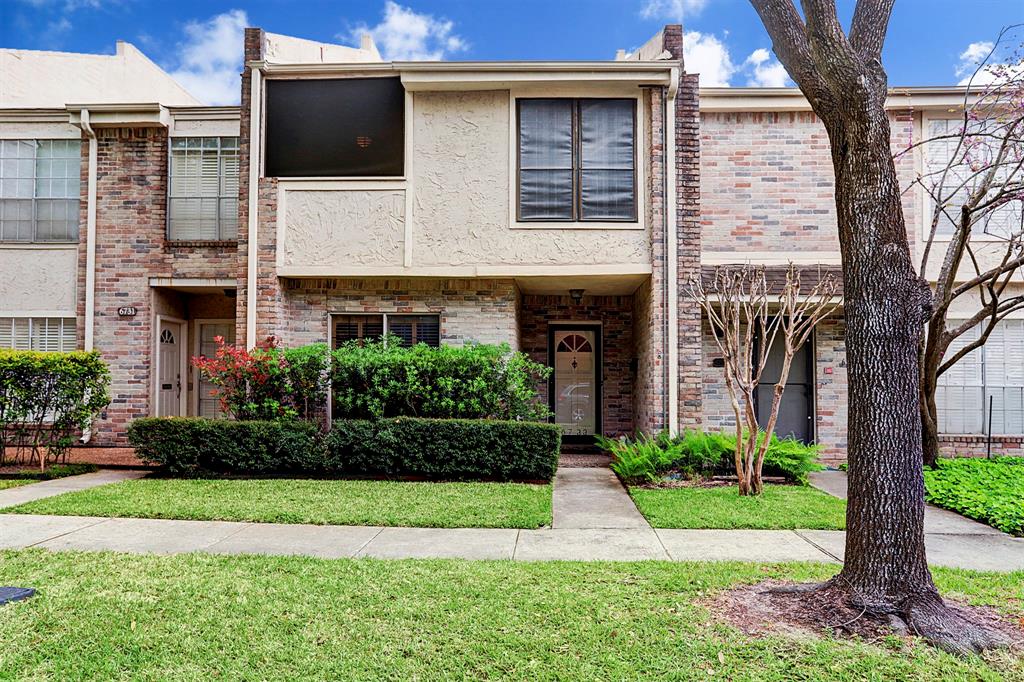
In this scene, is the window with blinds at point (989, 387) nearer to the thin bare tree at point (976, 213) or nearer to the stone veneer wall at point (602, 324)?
the thin bare tree at point (976, 213)

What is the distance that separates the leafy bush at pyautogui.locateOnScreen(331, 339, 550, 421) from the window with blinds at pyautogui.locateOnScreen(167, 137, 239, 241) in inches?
151

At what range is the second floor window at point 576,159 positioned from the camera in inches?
398

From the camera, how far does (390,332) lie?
10.6 meters

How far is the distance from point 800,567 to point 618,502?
2.84 m

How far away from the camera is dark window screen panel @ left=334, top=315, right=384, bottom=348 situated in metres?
10.6

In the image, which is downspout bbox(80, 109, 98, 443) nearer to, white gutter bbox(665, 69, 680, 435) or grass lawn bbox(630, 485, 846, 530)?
grass lawn bbox(630, 485, 846, 530)

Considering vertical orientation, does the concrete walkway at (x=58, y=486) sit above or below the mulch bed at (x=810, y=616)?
below

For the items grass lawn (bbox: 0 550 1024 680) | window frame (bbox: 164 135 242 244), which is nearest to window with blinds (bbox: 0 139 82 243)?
window frame (bbox: 164 135 242 244)

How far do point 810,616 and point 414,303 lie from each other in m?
7.72

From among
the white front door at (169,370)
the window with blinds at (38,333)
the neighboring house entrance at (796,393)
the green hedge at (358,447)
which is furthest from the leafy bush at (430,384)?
the window with blinds at (38,333)

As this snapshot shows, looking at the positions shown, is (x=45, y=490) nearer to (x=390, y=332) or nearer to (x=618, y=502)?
(x=390, y=332)

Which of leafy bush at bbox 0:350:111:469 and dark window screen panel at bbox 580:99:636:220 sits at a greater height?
dark window screen panel at bbox 580:99:636:220

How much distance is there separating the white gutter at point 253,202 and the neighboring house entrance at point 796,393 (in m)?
8.28

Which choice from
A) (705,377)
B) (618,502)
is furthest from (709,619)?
(705,377)
